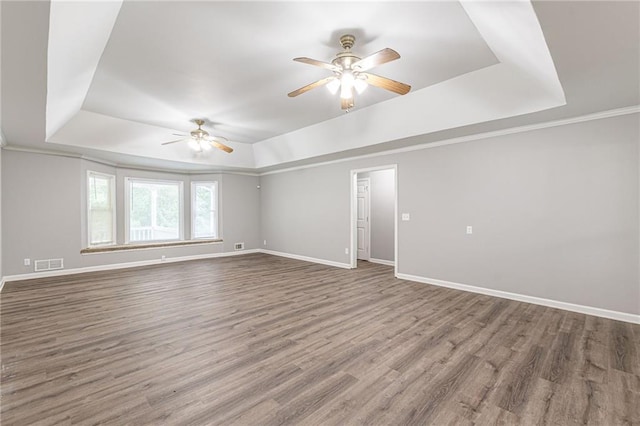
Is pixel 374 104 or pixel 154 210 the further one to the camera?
pixel 154 210

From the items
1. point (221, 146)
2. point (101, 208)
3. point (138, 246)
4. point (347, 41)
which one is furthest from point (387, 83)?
point (101, 208)

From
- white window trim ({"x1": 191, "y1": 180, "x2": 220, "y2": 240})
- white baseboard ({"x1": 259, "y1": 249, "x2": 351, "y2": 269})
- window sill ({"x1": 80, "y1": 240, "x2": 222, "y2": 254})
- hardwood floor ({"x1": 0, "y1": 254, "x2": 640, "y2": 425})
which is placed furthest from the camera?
white window trim ({"x1": 191, "y1": 180, "x2": 220, "y2": 240})

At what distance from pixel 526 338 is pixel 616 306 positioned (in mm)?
1524

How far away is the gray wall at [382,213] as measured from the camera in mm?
6867

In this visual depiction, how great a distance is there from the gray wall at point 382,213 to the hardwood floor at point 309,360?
271 centimetres

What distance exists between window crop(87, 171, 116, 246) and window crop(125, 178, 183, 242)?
313mm

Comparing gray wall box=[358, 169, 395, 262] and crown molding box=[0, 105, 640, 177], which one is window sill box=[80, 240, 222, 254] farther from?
gray wall box=[358, 169, 395, 262]

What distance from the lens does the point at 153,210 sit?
7488 mm

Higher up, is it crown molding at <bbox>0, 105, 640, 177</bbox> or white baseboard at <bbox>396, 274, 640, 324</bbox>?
crown molding at <bbox>0, 105, 640, 177</bbox>

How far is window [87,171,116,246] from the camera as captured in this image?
6.08m

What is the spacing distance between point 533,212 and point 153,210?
825 cm

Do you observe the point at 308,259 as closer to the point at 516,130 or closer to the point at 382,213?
the point at 382,213

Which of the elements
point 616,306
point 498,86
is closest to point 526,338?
point 616,306

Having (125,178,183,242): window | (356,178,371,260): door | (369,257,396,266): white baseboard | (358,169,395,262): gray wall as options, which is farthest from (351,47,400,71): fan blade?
(125,178,183,242): window
